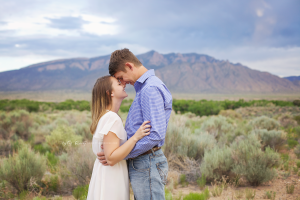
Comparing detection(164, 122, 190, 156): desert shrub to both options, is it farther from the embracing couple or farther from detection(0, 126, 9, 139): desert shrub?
detection(0, 126, 9, 139): desert shrub

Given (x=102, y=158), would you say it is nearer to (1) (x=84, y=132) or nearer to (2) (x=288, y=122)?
(1) (x=84, y=132)

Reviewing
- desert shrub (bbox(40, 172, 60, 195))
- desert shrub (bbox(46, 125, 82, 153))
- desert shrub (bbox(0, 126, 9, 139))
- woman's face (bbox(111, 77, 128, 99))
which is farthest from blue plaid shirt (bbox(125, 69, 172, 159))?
desert shrub (bbox(0, 126, 9, 139))

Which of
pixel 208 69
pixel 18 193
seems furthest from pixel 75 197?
pixel 208 69

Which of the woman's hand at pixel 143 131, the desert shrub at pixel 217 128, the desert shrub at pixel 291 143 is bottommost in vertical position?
the desert shrub at pixel 291 143

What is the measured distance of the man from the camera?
1953 millimetres

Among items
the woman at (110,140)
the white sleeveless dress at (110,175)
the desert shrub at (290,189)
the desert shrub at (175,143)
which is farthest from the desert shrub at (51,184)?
the desert shrub at (290,189)

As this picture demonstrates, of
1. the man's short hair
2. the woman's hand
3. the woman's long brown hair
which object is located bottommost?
the woman's hand

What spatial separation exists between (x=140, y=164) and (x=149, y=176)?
15 centimetres

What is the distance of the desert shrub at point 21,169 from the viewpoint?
14.4 ft

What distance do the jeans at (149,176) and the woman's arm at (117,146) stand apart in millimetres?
253

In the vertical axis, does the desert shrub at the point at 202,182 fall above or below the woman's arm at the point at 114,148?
below

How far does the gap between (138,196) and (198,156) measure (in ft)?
14.2

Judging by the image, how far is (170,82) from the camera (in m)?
166

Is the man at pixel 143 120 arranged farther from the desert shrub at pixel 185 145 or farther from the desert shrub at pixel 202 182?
the desert shrub at pixel 185 145
